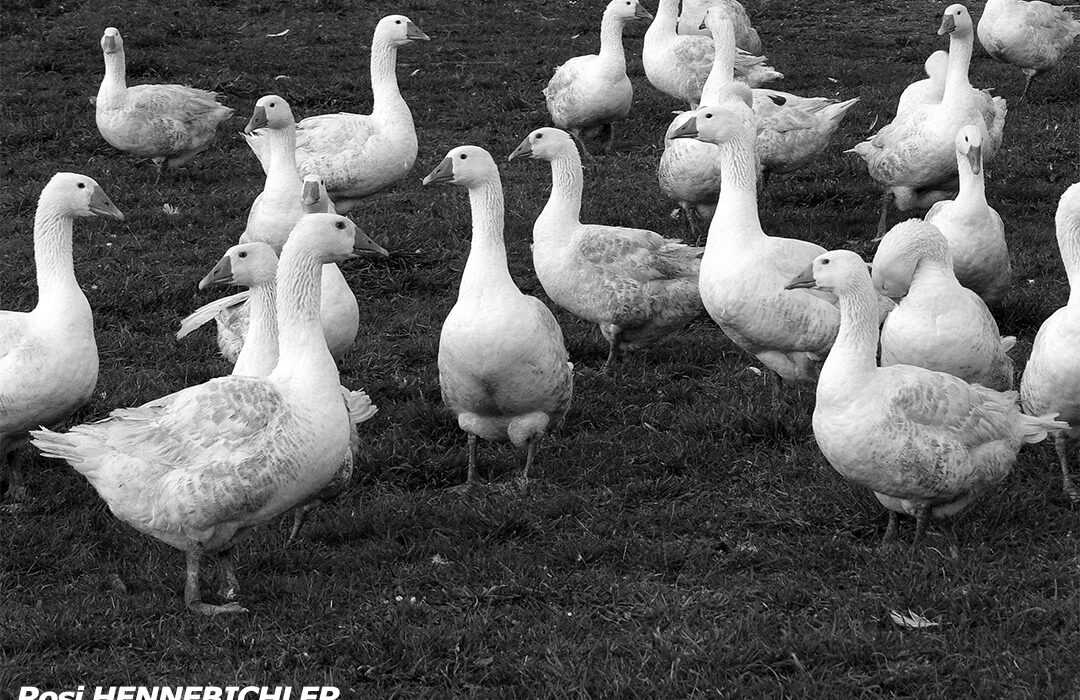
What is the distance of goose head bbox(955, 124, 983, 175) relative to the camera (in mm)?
9082

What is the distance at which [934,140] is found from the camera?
10992 millimetres

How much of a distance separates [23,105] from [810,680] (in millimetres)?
12230

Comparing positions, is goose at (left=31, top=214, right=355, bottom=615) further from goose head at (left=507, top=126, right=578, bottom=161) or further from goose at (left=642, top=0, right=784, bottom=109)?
goose at (left=642, top=0, right=784, bottom=109)

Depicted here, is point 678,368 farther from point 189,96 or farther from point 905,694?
point 189,96

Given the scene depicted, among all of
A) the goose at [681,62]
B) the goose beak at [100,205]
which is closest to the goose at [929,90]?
the goose at [681,62]

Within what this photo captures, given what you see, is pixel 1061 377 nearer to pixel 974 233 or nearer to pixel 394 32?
pixel 974 233

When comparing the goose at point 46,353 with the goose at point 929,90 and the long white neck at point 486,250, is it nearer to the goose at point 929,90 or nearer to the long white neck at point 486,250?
the long white neck at point 486,250

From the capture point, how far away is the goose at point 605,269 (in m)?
9.09

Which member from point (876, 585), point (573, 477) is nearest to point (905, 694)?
point (876, 585)

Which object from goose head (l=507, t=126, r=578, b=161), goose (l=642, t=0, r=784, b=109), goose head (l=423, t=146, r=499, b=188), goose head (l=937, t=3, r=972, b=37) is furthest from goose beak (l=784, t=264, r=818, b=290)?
goose (l=642, t=0, r=784, b=109)

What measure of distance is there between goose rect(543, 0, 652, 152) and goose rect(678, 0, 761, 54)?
1.56m

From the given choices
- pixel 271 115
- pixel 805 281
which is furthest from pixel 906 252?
pixel 271 115

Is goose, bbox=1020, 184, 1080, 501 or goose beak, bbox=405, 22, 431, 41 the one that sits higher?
goose beak, bbox=405, 22, 431, 41

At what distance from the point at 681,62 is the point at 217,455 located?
384 inches
